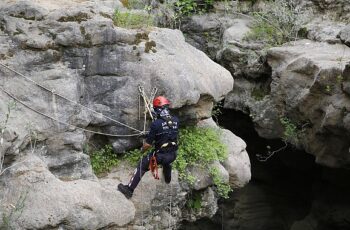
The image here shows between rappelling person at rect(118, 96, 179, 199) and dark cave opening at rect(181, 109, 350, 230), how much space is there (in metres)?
4.42

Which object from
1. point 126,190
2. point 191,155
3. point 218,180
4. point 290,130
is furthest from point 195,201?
point 290,130

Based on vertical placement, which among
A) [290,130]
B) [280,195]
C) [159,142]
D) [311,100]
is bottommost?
[280,195]

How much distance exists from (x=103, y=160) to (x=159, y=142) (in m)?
1.58

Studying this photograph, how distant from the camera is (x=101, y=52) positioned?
10.9 meters

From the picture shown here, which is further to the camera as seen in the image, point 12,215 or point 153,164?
point 153,164

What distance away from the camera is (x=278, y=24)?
59.0ft

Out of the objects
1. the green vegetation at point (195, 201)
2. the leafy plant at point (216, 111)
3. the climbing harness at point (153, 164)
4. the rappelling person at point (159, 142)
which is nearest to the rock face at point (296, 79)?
the leafy plant at point (216, 111)

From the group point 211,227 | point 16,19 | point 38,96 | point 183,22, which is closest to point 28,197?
point 38,96

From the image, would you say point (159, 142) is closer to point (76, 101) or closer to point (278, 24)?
point (76, 101)

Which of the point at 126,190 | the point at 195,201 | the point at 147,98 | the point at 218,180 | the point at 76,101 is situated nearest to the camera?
the point at 126,190

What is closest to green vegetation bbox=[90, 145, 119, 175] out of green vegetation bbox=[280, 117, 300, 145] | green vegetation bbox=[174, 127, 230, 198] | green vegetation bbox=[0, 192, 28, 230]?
green vegetation bbox=[174, 127, 230, 198]

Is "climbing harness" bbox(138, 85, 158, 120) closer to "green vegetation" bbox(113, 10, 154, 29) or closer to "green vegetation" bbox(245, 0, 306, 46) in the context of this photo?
"green vegetation" bbox(113, 10, 154, 29)

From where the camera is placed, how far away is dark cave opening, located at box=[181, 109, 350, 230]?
633 inches

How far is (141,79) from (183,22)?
9.08 meters
